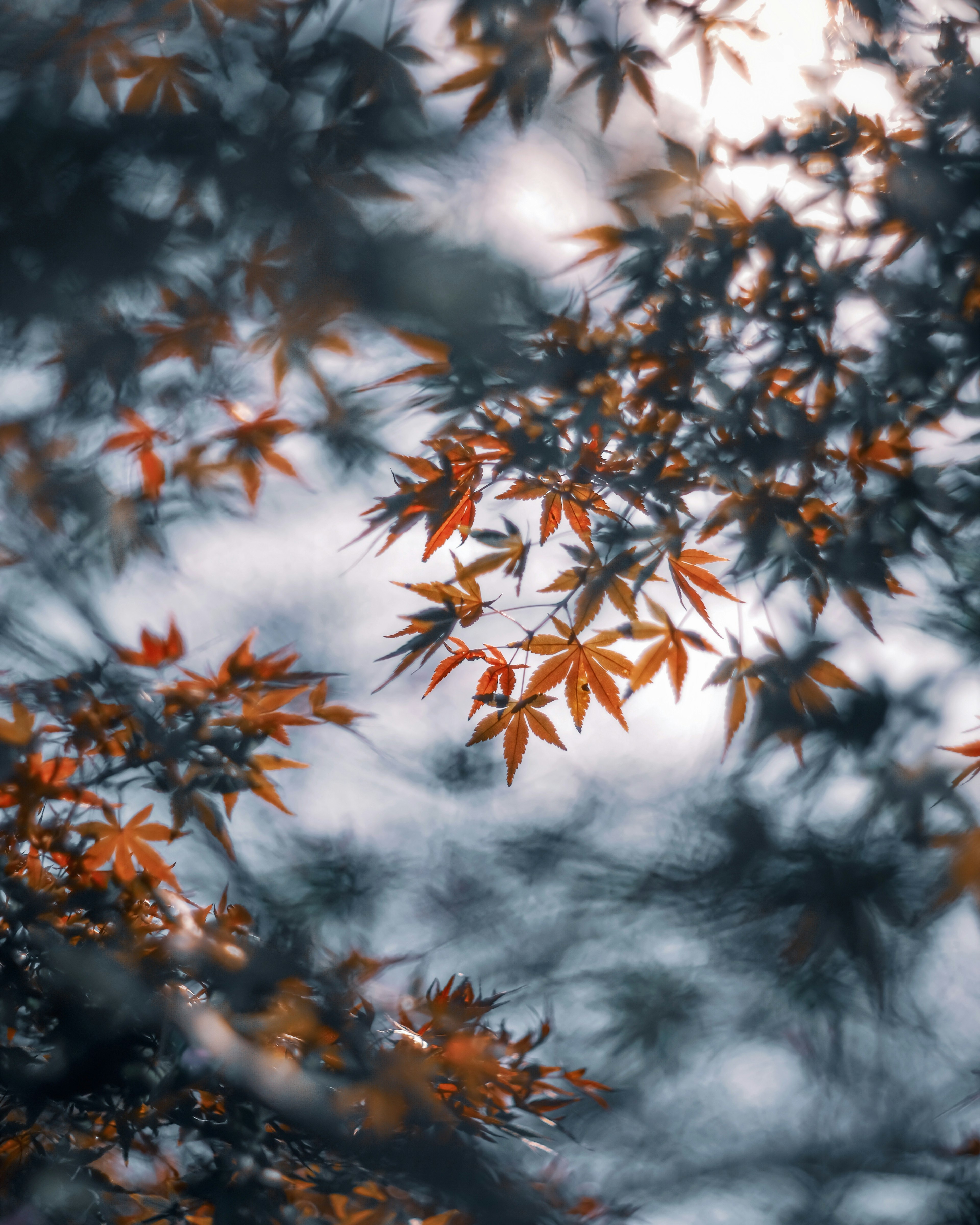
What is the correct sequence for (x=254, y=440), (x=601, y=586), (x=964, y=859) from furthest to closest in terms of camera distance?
(x=254, y=440) → (x=964, y=859) → (x=601, y=586)

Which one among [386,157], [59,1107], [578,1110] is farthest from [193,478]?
[578,1110]

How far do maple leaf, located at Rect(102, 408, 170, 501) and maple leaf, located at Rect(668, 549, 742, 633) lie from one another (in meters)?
0.77

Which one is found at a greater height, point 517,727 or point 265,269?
point 265,269

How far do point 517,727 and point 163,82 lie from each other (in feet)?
3.03

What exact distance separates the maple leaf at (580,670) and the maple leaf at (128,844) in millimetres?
569

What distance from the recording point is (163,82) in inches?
32.7

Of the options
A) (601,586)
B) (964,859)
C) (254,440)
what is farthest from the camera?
(254,440)

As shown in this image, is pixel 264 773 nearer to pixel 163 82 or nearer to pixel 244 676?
pixel 244 676

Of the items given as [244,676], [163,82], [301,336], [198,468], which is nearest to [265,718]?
[244,676]

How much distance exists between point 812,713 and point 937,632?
0.29 m

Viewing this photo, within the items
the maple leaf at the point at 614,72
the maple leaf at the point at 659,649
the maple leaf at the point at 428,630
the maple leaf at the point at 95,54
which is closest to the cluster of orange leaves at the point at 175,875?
the maple leaf at the point at 428,630

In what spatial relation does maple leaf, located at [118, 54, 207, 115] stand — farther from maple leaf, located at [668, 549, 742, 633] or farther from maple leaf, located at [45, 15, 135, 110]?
maple leaf, located at [668, 549, 742, 633]

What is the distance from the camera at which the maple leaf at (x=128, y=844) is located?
0.90 meters

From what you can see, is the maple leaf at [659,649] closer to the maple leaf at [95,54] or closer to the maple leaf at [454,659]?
the maple leaf at [454,659]
